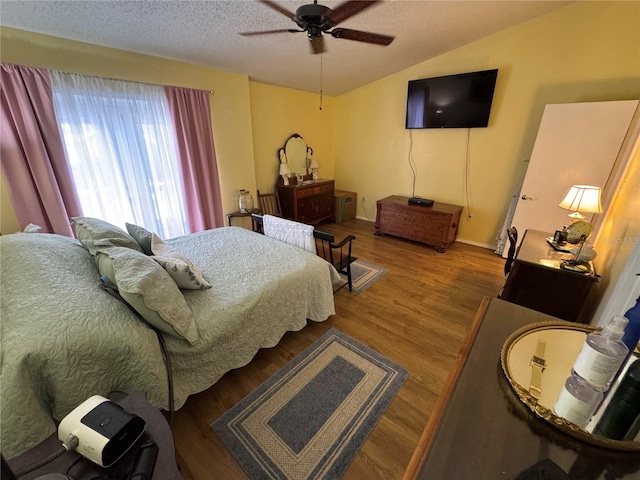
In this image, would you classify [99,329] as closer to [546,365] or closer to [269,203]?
[546,365]

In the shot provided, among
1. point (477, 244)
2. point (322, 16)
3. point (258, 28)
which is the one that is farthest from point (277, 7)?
point (477, 244)

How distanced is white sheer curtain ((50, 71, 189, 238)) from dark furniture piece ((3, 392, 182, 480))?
2.42 meters

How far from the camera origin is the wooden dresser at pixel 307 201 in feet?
13.6

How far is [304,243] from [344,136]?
3348 mm

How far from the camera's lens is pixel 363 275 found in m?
3.06

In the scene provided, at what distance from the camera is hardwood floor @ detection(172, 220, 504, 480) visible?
4.32 ft

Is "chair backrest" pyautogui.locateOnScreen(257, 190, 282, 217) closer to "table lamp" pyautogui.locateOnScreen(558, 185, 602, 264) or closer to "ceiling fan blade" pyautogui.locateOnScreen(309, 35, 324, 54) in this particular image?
"ceiling fan blade" pyautogui.locateOnScreen(309, 35, 324, 54)

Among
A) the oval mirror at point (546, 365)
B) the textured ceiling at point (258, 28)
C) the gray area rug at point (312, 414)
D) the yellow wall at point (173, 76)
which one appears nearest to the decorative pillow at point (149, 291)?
the gray area rug at point (312, 414)

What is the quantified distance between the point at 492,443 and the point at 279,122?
14.5 feet

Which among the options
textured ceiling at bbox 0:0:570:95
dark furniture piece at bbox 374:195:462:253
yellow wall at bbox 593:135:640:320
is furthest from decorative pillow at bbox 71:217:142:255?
dark furniture piece at bbox 374:195:462:253

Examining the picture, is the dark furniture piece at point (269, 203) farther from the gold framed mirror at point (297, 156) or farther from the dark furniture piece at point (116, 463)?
the dark furniture piece at point (116, 463)

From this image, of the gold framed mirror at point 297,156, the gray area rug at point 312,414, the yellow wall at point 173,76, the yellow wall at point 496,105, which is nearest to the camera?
the gray area rug at point 312,414

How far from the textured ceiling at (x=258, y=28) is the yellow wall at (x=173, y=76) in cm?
8

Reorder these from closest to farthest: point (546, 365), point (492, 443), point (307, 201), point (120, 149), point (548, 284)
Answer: point (492, 443)
point (546, 365)
point (548, 284)
point (120, 149)
point (307, 201)
